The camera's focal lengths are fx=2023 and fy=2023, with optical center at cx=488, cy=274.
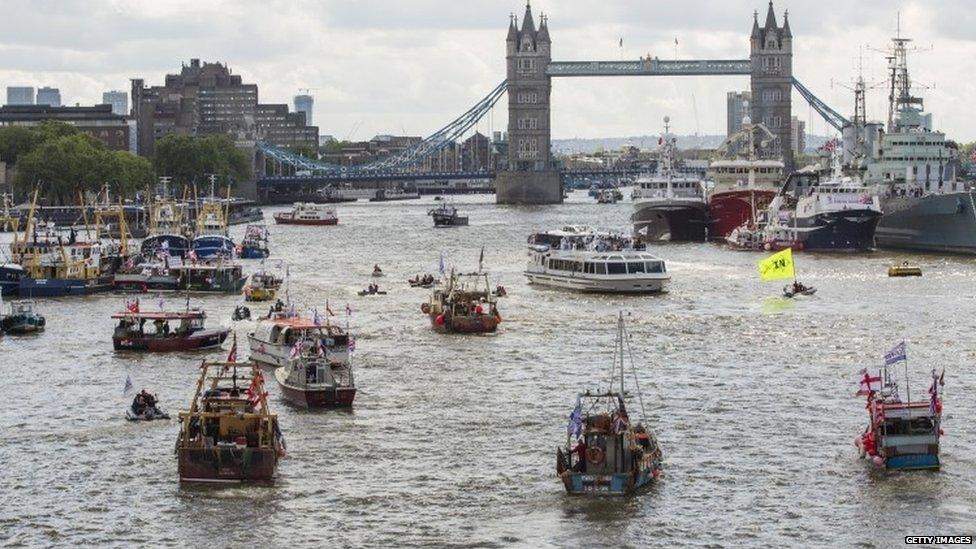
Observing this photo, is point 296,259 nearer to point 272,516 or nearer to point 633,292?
point 633,292

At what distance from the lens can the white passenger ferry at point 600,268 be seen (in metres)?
93.1

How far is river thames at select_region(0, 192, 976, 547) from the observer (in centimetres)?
4169

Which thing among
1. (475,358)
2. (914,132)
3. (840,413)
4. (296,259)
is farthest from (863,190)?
(840,413)

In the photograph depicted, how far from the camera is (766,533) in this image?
4106 centimetres

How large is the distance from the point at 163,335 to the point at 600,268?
29841 millimetres

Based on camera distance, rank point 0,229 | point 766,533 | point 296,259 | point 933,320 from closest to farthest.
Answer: point 766,533, point 933,320, point 296,259, point 0,229

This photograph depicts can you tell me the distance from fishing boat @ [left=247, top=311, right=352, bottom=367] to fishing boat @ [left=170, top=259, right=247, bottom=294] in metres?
29.4

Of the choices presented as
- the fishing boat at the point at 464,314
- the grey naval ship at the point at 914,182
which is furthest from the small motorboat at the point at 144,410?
the grey naval ship at the point at 914,182

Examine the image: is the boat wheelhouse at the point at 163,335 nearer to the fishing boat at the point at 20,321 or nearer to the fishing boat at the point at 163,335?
the fishing boat at the point at 163,335

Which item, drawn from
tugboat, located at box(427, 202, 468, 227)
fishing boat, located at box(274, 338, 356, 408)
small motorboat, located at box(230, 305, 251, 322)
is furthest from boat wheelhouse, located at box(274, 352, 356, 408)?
tugboat, located at box(427, 202, 468, 227)

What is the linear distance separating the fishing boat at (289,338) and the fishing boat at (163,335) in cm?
248

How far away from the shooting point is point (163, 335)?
68.7m

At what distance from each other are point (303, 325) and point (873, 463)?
20964mm

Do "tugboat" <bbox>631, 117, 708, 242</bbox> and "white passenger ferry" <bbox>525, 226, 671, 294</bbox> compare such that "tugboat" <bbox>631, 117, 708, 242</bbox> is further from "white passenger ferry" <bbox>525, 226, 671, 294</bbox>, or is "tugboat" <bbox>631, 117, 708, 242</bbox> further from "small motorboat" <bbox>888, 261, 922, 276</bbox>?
"white passenger ferry" <bbox>525, 226, 671, 294</bbox>
